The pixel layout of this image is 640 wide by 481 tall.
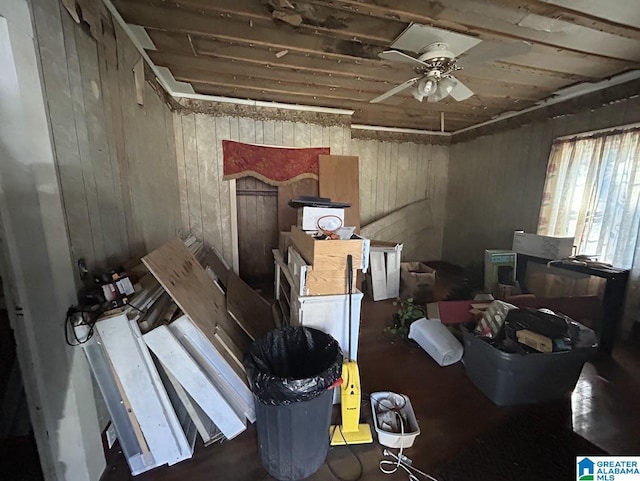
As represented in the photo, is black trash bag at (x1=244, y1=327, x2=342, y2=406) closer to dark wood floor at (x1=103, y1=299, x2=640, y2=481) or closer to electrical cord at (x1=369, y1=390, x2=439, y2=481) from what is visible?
dark wood floor at (x1=103, y1=299, x2=640, y2=481)

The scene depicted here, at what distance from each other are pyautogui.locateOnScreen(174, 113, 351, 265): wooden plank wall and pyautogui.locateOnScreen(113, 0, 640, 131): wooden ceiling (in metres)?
0.45

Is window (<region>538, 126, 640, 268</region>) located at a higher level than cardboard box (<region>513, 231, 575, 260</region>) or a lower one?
higher

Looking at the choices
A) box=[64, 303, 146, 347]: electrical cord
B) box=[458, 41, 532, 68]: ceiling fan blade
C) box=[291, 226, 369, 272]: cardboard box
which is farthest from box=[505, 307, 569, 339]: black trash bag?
box=[64, 303, 146, 347]: electrical cord

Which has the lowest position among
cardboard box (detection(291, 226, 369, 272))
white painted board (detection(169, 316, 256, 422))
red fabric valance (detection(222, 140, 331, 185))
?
white painted board (detection(169, 316, 256, 422))

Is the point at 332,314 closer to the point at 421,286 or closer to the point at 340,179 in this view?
the point at 421,286

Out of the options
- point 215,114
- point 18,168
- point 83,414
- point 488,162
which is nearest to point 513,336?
point 83,414

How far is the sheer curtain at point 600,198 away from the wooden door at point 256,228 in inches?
134

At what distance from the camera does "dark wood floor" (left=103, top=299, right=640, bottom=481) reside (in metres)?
1.34

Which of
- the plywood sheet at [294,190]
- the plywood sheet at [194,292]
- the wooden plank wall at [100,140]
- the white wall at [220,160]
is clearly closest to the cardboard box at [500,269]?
the white wall at [220,160]

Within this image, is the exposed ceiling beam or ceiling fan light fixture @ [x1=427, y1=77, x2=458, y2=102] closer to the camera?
the exposed ceiling beam

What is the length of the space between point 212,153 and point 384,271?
2652mm

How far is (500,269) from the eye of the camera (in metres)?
3.08

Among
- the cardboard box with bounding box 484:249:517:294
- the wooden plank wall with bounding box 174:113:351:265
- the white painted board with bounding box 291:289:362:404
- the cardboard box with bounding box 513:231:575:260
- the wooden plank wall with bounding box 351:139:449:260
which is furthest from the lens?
the wooden plank wall with bounding box 351:139:449:260

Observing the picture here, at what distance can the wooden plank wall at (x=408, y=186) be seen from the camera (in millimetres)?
4570
